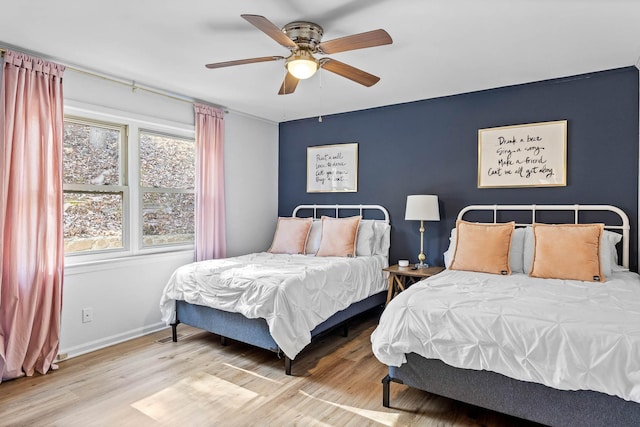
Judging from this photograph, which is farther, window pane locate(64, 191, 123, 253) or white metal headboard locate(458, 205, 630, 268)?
window pane locate(64, 191, 123, 253)

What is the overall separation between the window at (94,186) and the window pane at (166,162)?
0.22m

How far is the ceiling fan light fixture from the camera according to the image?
93.1 inches

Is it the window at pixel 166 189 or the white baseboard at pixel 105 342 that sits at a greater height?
the window at pixel 166 189

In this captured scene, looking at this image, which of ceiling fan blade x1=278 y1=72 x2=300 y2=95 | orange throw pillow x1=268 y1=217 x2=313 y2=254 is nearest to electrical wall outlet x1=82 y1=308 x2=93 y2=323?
orange throw pillow x1=268 y1=217 x2=313 y2=254

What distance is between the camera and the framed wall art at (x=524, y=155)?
134 inches

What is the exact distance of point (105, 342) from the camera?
11.0ft

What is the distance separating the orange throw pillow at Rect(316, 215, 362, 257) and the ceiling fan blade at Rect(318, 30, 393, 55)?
216 centimetres

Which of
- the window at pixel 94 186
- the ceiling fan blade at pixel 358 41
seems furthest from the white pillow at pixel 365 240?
the window at pixel 94 186

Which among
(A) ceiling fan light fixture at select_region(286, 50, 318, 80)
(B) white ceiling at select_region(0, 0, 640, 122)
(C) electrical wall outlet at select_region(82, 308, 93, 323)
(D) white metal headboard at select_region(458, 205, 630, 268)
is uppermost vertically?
(B) white ceiling at select_region(0, 0, 640, 122)

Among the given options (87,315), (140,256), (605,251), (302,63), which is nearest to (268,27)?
(302,63)

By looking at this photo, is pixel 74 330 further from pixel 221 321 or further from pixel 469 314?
pixel 469 314

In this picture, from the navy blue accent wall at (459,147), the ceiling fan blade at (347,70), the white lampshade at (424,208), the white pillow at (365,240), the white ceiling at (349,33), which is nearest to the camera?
the white ceiling at (349,33)

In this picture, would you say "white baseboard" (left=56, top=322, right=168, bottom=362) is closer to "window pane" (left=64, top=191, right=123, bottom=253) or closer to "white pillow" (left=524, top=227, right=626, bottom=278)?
"window pane" (left=64, top=191, right=123, bottom=253)

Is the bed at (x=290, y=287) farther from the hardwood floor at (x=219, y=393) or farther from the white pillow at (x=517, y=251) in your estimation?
the white pillow at (x=517, y=251)
